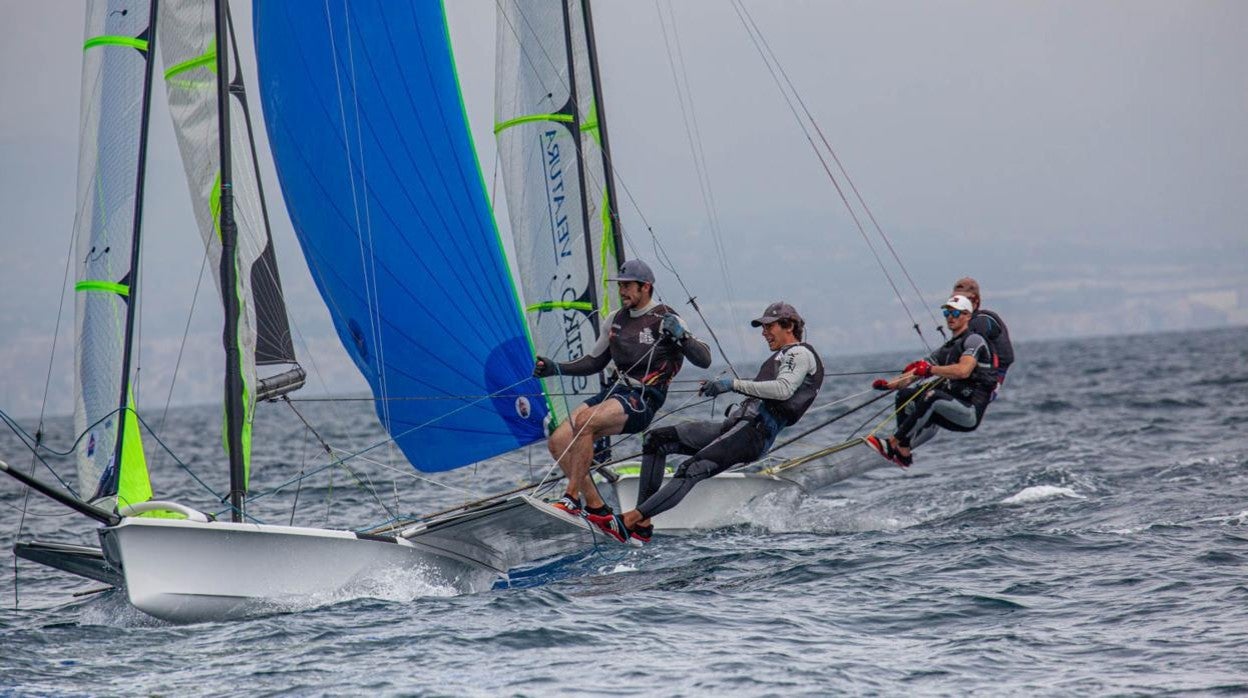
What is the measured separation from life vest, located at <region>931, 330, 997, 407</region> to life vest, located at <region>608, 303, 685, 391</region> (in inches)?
101

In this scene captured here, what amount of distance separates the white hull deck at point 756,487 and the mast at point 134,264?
448 cm

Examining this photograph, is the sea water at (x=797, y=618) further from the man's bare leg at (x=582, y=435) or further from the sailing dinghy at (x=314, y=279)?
the man's bare leg at (x=582, y=435)

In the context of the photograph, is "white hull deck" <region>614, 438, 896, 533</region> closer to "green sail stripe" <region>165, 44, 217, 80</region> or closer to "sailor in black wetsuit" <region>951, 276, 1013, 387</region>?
"sailor in black wetsuit" <region>951, 276, 1013, 387</region>

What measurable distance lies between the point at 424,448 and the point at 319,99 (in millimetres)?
2788

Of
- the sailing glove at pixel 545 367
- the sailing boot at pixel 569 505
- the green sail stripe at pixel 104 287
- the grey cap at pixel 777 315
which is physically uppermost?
the green sail stripe at pixel 104 287

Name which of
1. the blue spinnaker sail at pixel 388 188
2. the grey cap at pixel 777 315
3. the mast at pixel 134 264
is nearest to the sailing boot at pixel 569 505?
the blue spinnaker sail at pixel 388 188

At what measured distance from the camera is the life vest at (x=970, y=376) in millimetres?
10844

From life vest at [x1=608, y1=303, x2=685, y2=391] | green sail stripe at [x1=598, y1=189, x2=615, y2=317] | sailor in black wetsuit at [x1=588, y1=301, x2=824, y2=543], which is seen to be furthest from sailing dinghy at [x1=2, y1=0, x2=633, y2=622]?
green sail stripe at [x1=598, y1=189, x2=615, y2=317]

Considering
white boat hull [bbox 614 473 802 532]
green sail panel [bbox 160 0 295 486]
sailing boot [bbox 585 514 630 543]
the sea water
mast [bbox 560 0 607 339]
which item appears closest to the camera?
the sea water

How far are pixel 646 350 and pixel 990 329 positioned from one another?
312 cm

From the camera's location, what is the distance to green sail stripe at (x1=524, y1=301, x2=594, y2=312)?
11.9 m

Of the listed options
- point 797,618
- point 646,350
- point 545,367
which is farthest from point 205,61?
point 797,618

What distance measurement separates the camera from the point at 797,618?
7.63 m

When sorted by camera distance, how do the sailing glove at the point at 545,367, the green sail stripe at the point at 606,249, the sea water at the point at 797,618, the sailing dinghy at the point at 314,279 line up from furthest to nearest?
the green sail stripe at the point at 606,249 < the sailing glove at the point at 545,367 < the sailing dinghy at the point at 314,279 < the sea water at the point at 797,618
